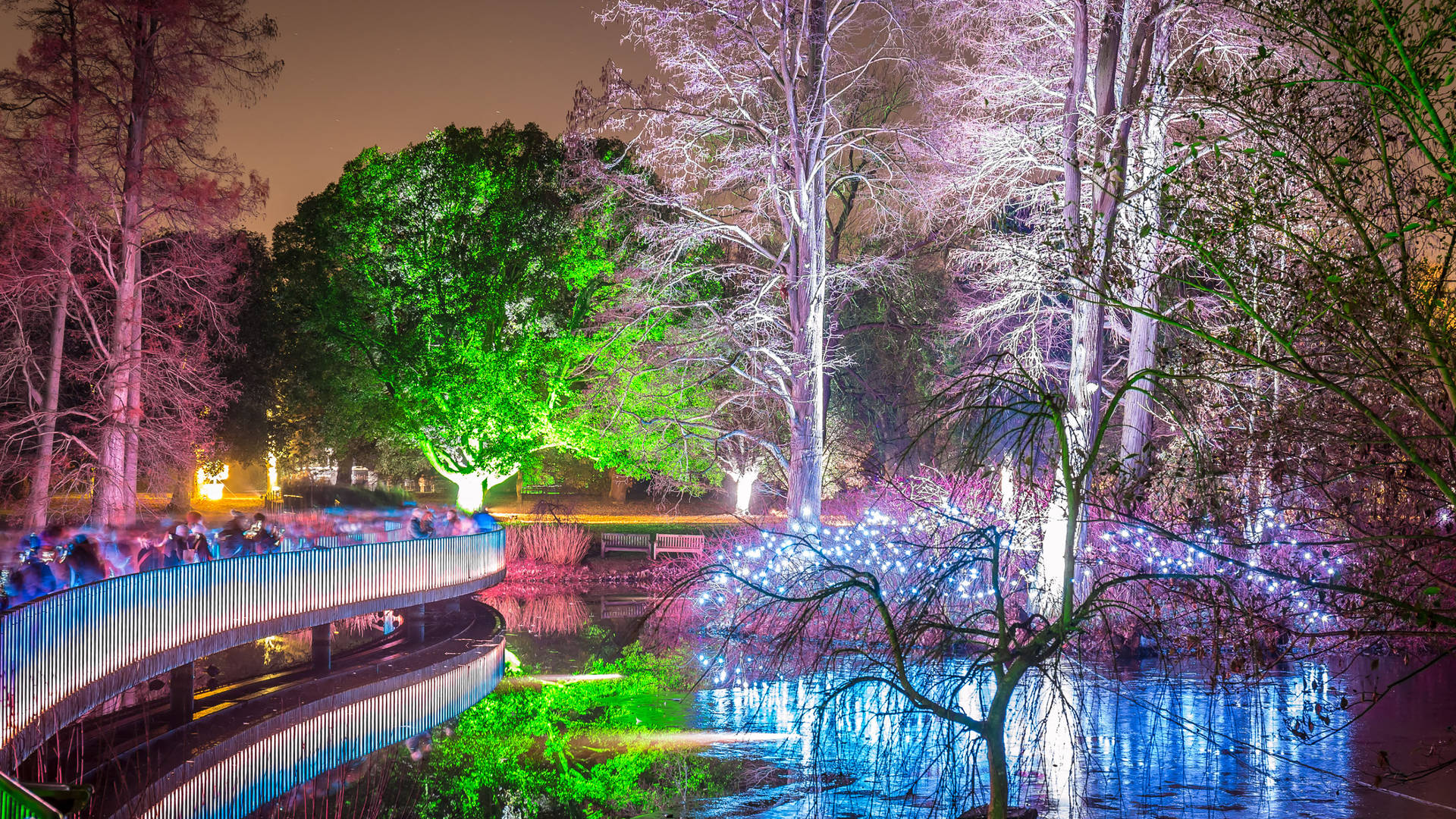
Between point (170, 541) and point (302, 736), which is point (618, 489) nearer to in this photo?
point (170, 541)

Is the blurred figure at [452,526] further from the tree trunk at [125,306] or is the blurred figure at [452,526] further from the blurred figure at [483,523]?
the tree trunk at [125,306]

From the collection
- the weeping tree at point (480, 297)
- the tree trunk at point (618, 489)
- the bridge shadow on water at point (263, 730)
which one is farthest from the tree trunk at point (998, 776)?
the tree trunk at point (618, 489)

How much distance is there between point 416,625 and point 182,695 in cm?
725

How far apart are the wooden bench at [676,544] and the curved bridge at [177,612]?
9325 mm

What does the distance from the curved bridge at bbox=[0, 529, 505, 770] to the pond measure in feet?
7.65

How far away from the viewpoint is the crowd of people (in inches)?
469

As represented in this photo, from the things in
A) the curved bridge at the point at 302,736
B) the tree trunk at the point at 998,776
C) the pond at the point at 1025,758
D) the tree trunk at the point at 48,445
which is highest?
the tree trunk at the point at 48,445

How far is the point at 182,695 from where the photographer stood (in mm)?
14078

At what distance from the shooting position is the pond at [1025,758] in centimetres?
1048

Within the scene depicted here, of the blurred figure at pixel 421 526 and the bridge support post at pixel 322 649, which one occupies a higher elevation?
the blurred figure at pixel 421 526

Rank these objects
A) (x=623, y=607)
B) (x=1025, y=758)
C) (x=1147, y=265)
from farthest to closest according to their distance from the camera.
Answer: (x=623, y=607)
(x=1147, y=265)
(x=1025, y=758)

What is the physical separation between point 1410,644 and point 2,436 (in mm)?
25151

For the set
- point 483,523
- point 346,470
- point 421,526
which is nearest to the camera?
point 421,526

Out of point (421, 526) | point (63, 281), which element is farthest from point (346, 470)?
point (421, 526)
